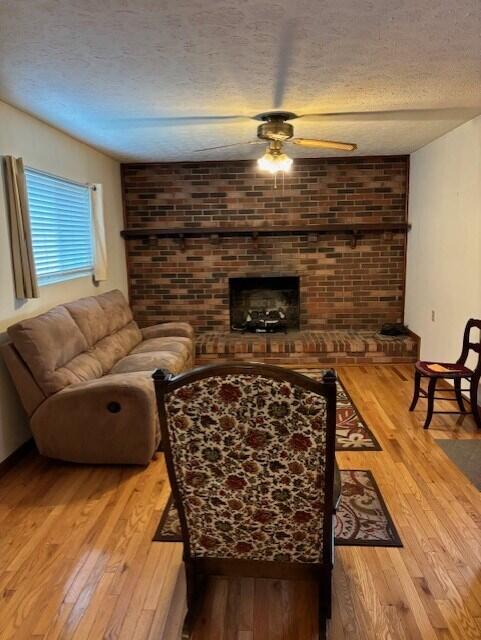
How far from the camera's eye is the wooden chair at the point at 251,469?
142 cm

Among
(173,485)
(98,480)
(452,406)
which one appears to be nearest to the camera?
(173,485)

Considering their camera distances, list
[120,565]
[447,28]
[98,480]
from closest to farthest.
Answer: [447,28]
[120,565]
[98,480]

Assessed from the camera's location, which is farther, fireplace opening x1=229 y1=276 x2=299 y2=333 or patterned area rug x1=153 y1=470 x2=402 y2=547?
fireplace opening x1=229 y1=276 x2=299 y2=333

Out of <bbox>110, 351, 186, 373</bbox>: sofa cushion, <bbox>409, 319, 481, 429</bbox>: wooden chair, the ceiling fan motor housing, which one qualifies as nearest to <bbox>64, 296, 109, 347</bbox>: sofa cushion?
<bbox>110, 351, 186, 373</bbox>: sofa cushion

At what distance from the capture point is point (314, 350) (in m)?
5.18

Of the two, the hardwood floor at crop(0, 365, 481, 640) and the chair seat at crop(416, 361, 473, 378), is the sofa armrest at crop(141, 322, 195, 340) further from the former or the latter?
the chair seat at crop(416, 361, 473, 378)

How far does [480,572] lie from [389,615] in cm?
51

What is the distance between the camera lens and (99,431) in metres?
2.91

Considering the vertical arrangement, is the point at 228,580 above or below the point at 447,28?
below

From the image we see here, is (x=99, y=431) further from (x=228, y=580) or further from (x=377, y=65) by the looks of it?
(x=377, y=65)

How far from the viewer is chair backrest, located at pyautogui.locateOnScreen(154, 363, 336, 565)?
1415mm

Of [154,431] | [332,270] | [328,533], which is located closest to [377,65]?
[328,533]

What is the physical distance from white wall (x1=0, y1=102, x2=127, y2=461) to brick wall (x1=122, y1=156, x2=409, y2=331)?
2.13 feet

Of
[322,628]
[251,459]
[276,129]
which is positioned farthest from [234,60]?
[322,628]
